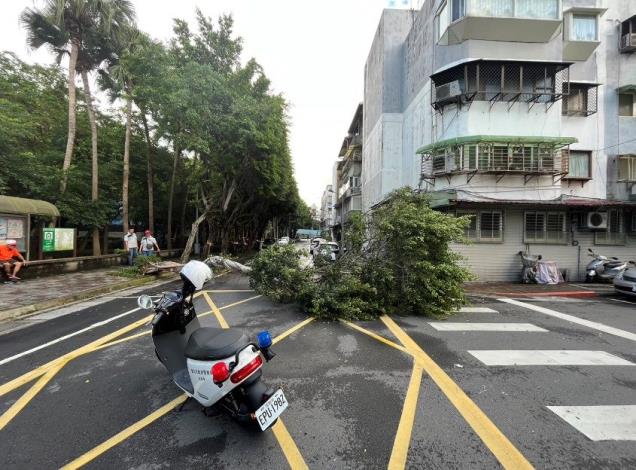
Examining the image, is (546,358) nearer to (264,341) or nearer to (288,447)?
(288,447)

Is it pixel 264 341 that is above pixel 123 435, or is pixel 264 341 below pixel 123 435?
above

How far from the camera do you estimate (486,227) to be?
13.0 meters

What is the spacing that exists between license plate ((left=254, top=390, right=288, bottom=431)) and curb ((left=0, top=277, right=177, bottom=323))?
7.10 m

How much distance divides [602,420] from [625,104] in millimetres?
17125

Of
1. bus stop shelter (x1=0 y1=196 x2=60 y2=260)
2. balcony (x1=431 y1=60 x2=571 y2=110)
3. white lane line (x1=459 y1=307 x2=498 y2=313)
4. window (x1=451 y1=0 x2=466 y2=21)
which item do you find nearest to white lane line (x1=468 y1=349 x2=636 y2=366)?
white lane line (x1=459 y1=307 x2=498 y2=313)

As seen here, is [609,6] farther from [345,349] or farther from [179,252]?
[179,252]

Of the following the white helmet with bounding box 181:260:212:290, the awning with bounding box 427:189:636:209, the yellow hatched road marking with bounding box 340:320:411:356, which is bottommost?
the yellow hatched road marking with bounding box 340:320:411:356

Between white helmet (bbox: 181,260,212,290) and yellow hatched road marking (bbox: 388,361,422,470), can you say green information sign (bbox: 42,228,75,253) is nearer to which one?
white helmet (bbox: 181,260,212,290)

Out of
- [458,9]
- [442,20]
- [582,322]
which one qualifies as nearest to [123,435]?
[582,322]

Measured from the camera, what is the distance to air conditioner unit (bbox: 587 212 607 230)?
507 inches

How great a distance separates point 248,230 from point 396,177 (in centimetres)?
2229

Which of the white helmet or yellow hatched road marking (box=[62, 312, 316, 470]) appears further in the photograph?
the white helmet

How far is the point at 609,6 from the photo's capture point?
1394 centimetres

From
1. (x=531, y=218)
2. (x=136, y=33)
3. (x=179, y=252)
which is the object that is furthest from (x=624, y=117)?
(x=179, y=252)
